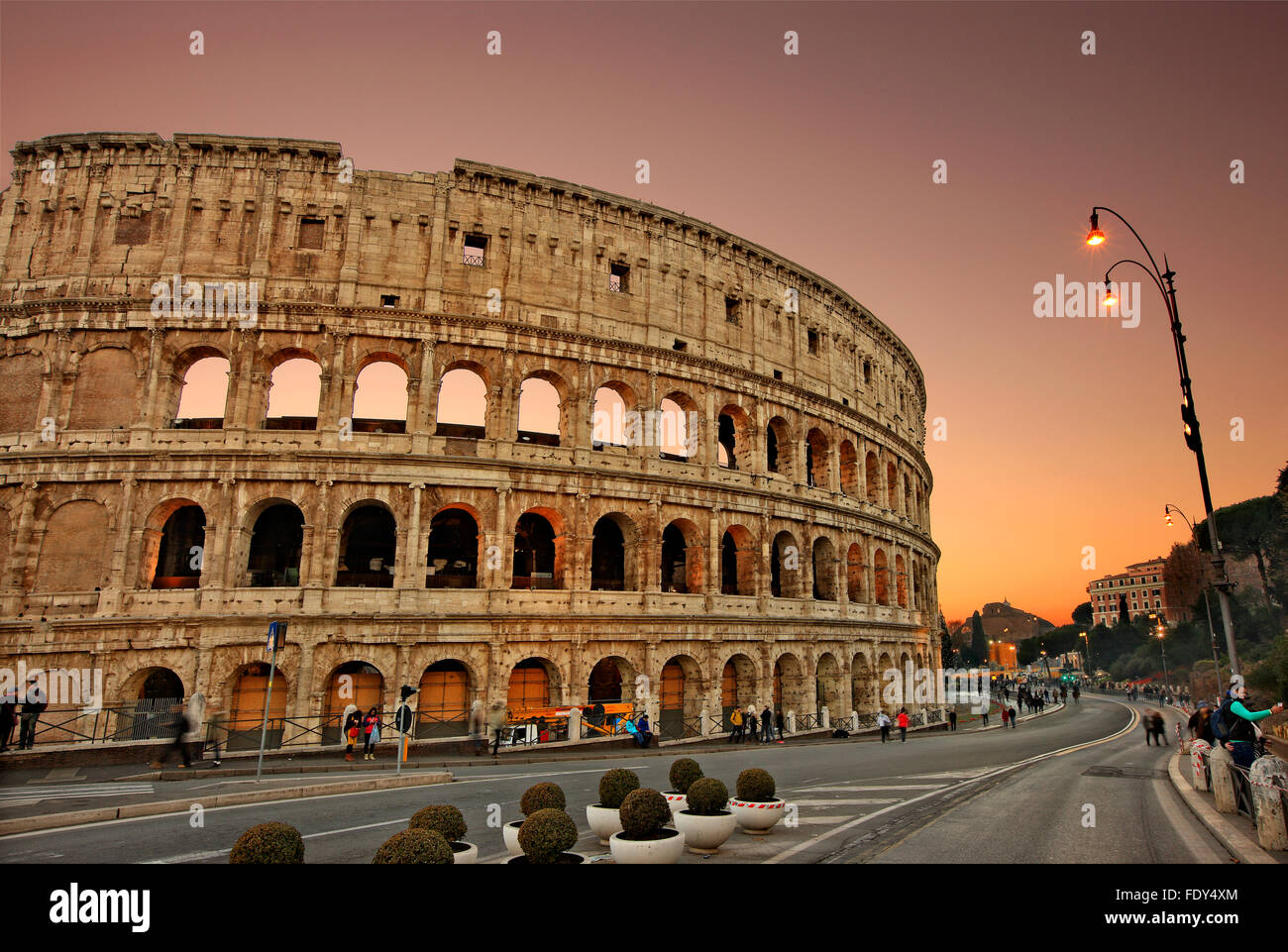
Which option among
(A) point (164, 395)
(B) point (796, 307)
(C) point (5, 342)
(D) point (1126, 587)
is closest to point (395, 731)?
(A) point (164, 395)

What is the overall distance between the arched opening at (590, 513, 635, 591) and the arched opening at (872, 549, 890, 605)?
17493 millimetres

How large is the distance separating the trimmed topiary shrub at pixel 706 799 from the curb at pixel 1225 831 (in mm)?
6109

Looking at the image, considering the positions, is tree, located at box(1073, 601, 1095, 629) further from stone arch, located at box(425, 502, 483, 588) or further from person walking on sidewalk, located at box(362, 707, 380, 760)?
person walking on sidewalk, located at box(362, 707, 380, 760)

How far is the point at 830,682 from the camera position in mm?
35281

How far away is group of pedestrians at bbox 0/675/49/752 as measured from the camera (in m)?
20.5

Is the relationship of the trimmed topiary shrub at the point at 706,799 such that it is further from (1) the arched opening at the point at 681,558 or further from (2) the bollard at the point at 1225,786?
(1) the arched opening at the point at 681,558

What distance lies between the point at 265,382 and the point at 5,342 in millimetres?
10189

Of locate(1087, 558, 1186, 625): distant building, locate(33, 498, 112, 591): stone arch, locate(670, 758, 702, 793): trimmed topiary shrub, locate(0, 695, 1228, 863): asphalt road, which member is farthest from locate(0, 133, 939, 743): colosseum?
locate(1087, 558, 1186, 625): distant building

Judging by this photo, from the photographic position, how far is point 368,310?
90.0 ft

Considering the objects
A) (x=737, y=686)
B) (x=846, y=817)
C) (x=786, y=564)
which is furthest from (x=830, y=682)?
(x=846, y=817)

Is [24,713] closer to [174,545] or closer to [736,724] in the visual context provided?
[174,545]

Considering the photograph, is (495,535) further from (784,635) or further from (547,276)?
(784,635)

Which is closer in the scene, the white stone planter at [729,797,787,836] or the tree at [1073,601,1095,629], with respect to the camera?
the white stone planter at [729,797,787,836]

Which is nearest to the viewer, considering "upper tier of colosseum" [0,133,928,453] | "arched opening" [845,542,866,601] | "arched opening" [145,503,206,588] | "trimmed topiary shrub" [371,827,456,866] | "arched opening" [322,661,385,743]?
"trimmed topiary shrub" [371,827,456,866]
